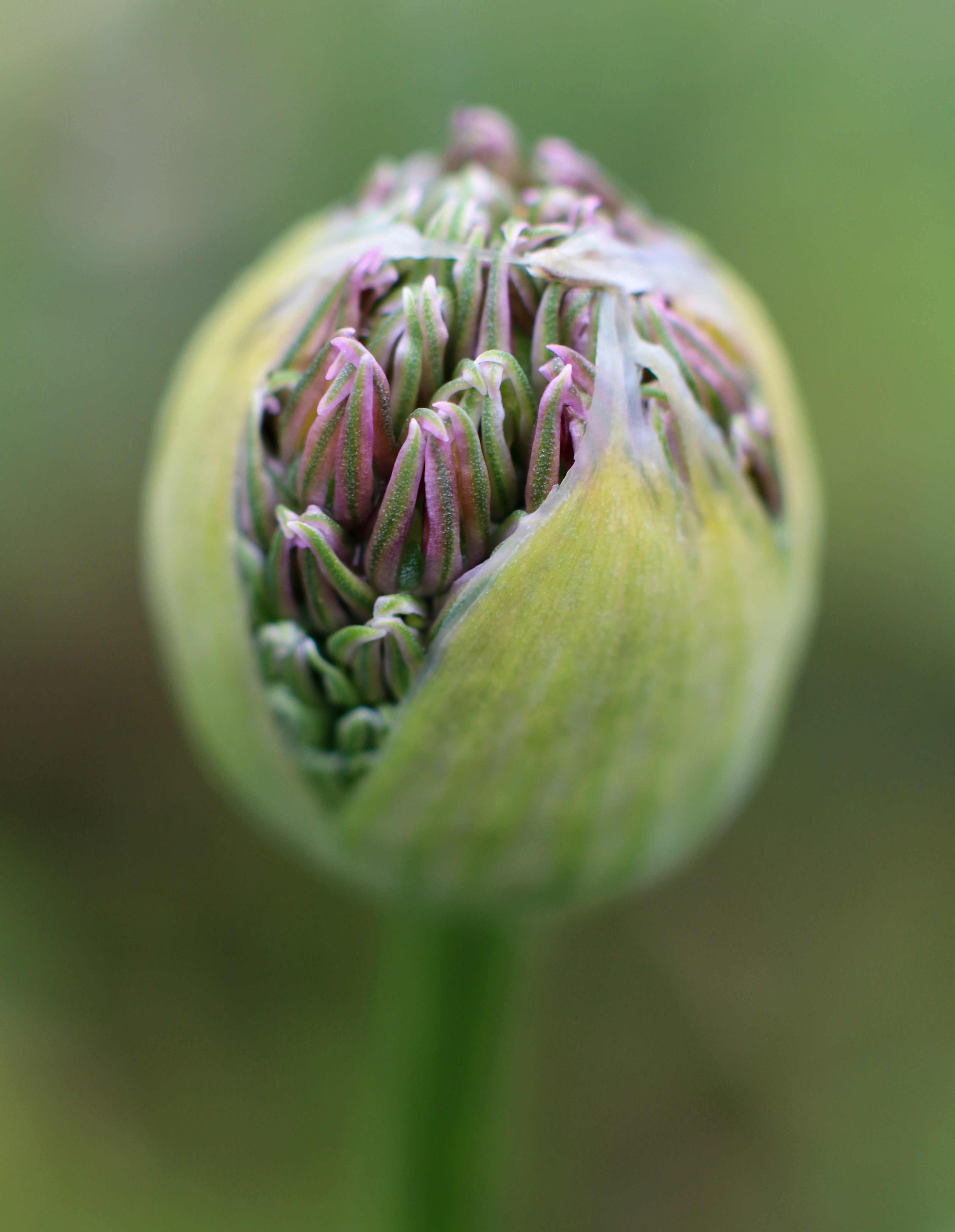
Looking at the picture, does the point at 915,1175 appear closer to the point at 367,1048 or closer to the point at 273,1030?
the point at 367,1048

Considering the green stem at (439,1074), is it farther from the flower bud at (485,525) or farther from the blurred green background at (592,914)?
the blurred green background at (592,914)

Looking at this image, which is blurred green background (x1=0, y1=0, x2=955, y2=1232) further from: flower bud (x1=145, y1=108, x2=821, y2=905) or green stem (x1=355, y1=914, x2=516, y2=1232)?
flower bud (x1=145, y1=108, x2=821, y2=905)

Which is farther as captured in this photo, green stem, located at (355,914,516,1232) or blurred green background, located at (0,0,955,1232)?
blurred green background, located at (0,0,955,1232)

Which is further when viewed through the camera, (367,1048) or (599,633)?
(367,1048)

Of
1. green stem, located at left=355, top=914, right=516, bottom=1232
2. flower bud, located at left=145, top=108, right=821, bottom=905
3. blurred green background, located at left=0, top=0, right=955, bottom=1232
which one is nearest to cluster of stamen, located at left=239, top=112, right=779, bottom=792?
flower bud, located at left=145, top=108, right=821, bottom=905

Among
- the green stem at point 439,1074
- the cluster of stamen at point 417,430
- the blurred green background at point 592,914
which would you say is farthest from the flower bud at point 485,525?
the blurred green background at point 592,914

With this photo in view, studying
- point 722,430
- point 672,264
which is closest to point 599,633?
point 722,430
